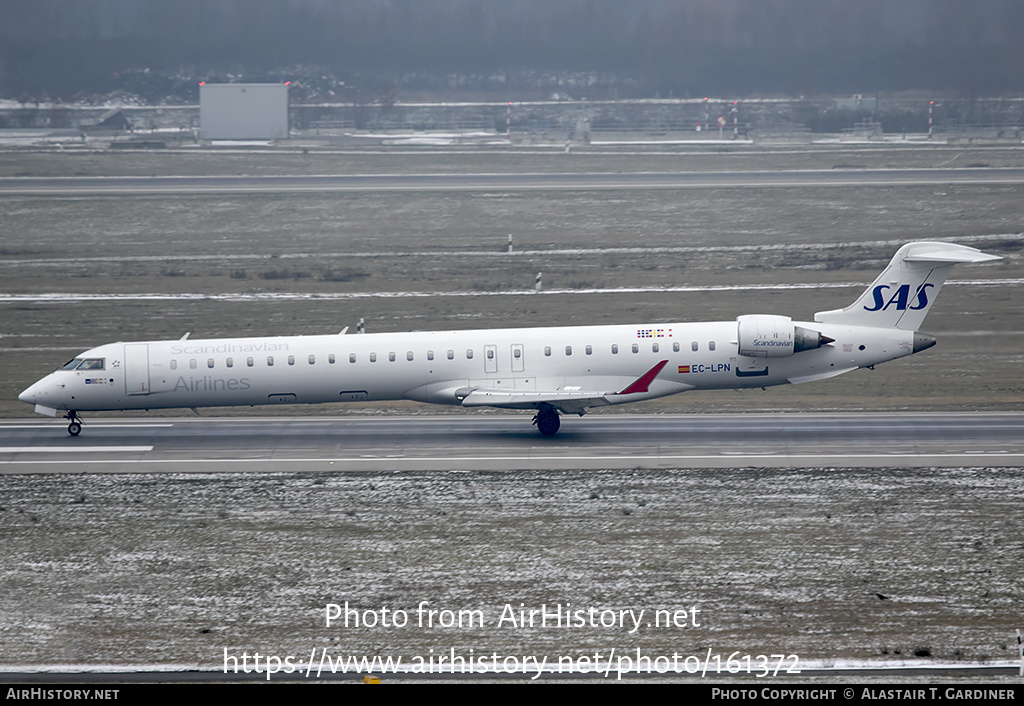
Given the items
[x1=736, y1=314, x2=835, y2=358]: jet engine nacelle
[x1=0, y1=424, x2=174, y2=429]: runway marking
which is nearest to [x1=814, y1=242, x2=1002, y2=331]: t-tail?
[x1=736, y1=314, x2=835, y2=358]: jet engine nacelle

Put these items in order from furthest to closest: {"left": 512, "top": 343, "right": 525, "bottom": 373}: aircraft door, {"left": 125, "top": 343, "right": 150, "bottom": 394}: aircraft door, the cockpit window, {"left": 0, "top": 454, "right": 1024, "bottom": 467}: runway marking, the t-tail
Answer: the cockpit window → {"left": 125, "top": 343, "right": 150, "bottom": 394}: aircraft door → {"left": 512, "top": 343, "right": 525, "bottom": 373}: aircraft door → the t-tail → {"left": 0, "top": 454, "right": 1024, "bottom": 467}: runway marking

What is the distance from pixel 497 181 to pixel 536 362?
139 feet

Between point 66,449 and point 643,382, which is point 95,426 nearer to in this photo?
point 66,449

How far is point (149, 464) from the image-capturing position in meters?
31.1

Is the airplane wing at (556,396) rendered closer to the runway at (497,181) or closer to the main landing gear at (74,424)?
the main landing gear at (74,424)

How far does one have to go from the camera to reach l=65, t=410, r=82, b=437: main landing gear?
34.8 meters

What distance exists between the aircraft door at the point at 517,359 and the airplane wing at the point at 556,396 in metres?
0.68

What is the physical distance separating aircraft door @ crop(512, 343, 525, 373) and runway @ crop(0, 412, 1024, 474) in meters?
2.13

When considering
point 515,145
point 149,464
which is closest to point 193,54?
point 515,145

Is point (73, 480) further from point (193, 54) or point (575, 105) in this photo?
point (193, 54)

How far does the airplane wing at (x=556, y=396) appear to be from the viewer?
3288 centimetres

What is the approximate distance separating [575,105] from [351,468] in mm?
93224

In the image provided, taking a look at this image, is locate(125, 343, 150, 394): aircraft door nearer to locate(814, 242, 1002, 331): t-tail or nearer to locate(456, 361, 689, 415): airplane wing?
locate(456, 361, 689, 415): airplane wing

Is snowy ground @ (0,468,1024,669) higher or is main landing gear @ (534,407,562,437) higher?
main landing gear @ (534,407,562,437)
